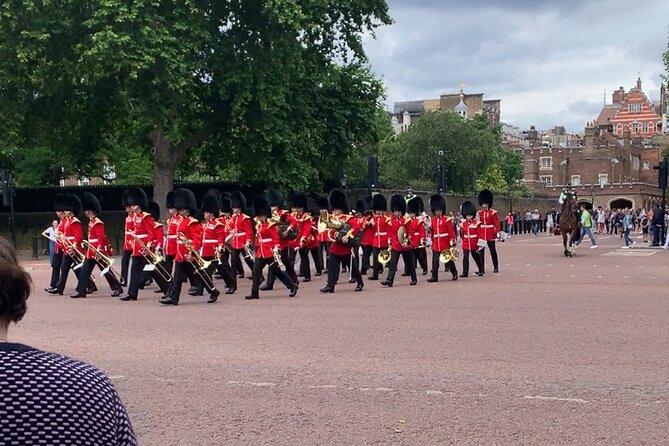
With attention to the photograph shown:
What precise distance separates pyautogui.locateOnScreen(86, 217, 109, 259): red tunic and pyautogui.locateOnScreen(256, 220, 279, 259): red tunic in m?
3.00

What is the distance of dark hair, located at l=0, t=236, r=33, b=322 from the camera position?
2201 millimetres

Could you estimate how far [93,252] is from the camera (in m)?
14.4

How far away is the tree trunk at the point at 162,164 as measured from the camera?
2777 centimetres

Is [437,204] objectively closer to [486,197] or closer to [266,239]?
[486,197]

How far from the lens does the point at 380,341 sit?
9.11 meters

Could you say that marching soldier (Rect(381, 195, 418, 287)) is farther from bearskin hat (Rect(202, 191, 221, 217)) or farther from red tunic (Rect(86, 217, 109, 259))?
red tunic (Rect(86, 217, 109, 259))

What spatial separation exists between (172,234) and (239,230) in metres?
2.49

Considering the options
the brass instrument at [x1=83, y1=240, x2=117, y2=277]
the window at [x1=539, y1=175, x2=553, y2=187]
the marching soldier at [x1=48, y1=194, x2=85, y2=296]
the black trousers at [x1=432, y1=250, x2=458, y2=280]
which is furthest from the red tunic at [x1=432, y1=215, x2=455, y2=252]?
the window at [x1=539, y1=175, x2=553, y2=187]

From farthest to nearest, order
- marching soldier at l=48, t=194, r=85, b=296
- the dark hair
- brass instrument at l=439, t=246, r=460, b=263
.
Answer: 1. brass instrument at l=439, t=246, r=460, b=263
2. marching soldier at l=48, t=194, r=85, b=296
3. the dark hair

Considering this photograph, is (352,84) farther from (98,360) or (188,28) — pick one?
(98,360)

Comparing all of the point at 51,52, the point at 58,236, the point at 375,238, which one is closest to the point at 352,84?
the point at 51,52

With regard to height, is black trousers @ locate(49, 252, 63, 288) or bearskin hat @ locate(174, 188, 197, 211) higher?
bearskin hat @ locate(174, 188, 197, 211)

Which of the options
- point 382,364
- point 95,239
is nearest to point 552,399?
point 382,364

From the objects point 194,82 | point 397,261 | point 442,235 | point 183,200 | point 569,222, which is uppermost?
point 194,82
